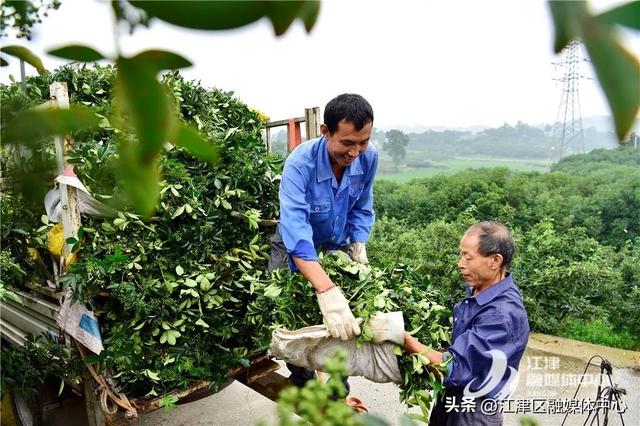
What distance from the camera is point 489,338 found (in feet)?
6.25

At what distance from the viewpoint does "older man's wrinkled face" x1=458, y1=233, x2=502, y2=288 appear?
2059 mm

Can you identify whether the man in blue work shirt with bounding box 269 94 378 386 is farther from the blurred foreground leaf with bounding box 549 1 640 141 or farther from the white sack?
the blurred foreground leaf with bounding box 549 1 640 141

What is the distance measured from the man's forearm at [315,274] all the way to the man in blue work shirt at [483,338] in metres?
0.36

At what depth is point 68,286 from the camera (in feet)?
6.97

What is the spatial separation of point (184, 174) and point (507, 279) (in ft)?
4.89

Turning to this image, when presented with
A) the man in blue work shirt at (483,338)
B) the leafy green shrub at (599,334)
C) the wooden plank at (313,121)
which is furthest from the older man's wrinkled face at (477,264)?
the leafy green shrub at (599,334)

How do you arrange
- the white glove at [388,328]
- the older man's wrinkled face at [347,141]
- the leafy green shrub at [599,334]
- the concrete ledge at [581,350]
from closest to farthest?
the white glove at [388,328]
the older man's wrinkled face at [347,141]
the concrete ledge at [581,350]
the leafy green shrub at [599,334]

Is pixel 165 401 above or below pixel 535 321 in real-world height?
above

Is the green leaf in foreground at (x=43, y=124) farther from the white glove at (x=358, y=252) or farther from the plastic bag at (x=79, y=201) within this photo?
the white glove at (x=358, y=252)

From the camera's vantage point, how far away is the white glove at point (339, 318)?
193cm

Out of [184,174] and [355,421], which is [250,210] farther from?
[355,421]

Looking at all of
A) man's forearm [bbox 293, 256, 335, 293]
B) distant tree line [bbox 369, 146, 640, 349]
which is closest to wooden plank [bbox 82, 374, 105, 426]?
man's forearm [bbox 293, 256, 335, 293]

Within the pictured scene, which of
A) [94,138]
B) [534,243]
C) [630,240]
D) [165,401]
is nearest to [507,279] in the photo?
[165,401]

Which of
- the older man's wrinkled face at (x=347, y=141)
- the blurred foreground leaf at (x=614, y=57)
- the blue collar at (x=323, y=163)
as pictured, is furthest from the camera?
the blue collar at (x=323, y=163)
